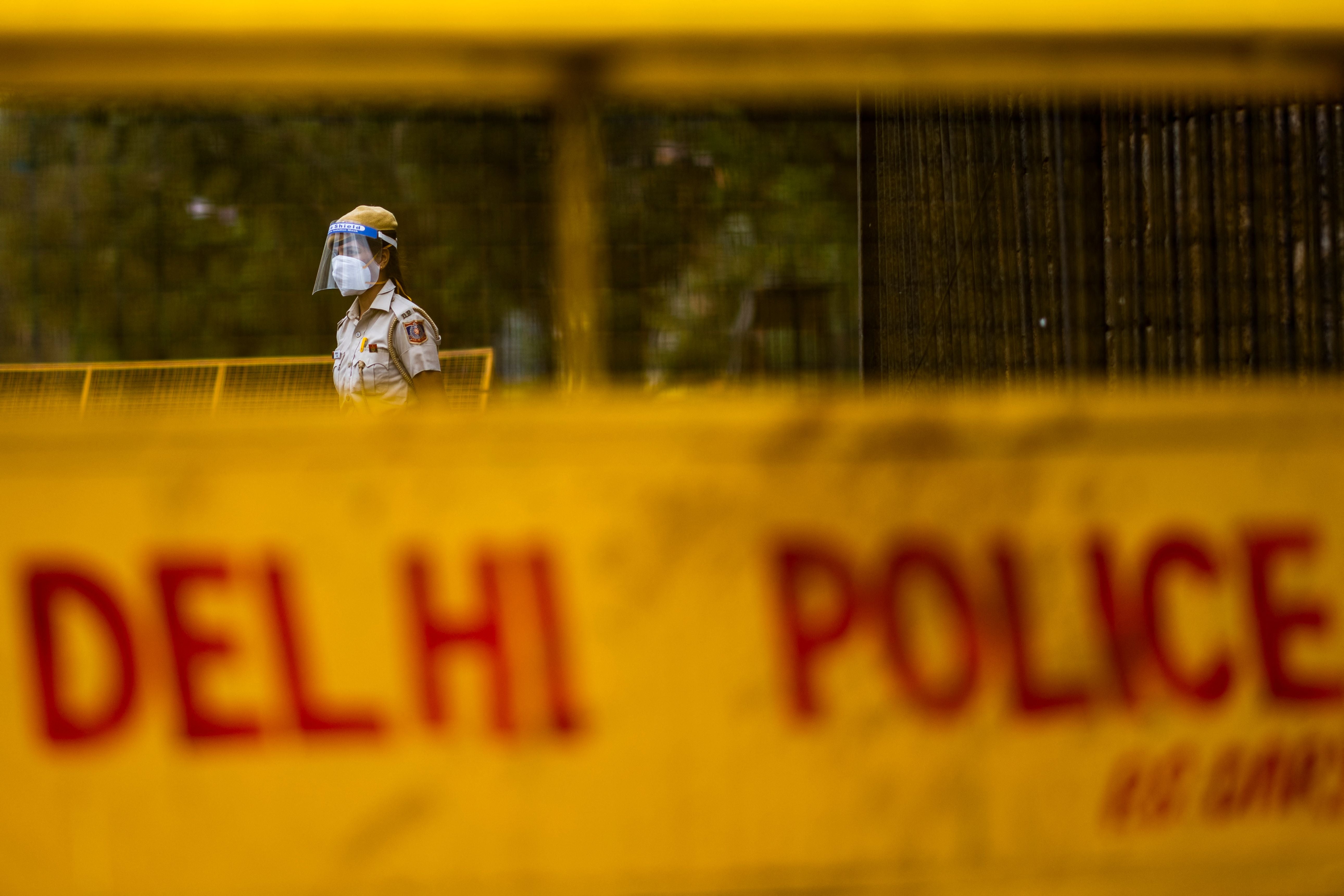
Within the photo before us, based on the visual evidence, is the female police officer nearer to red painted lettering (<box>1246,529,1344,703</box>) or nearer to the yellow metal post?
the yellow metal post

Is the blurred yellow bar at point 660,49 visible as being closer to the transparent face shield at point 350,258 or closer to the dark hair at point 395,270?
the transparent face shield at point 350,258

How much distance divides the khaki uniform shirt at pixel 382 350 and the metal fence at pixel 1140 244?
62.7 inches

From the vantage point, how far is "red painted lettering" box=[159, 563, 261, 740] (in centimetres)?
241

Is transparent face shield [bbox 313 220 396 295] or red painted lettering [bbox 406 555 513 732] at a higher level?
transparent face shield [bbox 313 220 396 295]

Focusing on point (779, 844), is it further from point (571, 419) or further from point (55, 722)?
point (55, 722)

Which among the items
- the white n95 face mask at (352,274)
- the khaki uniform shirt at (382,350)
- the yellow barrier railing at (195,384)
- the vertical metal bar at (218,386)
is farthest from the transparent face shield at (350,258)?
the vertical metal bar at (218,386)

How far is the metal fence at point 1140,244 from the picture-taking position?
3059mm

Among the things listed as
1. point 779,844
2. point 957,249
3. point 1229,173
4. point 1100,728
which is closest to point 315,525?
point 779,844

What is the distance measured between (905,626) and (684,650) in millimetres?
395

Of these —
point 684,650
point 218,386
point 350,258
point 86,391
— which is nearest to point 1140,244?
point 684,650

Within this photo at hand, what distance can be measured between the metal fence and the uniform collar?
1.72 m

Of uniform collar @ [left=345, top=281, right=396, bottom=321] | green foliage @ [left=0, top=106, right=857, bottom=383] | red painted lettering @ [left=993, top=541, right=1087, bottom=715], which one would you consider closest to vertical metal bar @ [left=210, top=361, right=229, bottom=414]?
uniform collar @ [left=345, top=281, right=396, bottom=321]

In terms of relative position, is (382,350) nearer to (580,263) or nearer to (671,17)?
(580,263)

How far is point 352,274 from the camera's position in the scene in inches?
160
